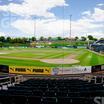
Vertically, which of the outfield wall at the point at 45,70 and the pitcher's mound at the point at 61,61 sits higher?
the pitcher's mound at the point at 61,61

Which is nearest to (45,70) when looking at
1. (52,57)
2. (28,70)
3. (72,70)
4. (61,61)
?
(28,70)

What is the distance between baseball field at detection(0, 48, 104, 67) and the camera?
117ft

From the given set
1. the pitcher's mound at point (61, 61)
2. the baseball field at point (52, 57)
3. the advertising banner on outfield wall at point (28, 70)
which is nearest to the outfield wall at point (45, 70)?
the advertising banner on outfield wall at point (28, 70)

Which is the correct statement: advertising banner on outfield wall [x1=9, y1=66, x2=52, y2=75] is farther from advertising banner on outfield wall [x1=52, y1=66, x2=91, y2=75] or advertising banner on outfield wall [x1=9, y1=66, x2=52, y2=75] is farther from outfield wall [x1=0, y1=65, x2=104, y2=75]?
advertising banner on outfield wall [x1=52, y1=66, x2=91, y2=75]

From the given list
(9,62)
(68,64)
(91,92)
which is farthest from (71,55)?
(91,92)

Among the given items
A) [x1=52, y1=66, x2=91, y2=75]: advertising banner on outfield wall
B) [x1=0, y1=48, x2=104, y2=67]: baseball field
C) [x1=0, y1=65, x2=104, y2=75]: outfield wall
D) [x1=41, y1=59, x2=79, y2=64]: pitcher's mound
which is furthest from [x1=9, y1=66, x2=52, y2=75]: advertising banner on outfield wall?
[x1=41, y1=59, x2=79, y2=64]: pitcher's mound

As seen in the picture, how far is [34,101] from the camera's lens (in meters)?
10.7

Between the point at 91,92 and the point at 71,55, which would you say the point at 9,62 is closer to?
the point at 71,55

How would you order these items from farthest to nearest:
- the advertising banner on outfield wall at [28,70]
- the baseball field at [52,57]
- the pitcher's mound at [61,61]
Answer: the baseball field at [52,57], the pitcher's mound at [61,61], the advertising banner on outfield wall at [28,70]

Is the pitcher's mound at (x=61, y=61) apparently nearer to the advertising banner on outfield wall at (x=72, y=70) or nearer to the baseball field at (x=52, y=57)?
the baseball field at (x=52, y=57)

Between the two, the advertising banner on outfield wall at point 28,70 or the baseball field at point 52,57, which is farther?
the baseball field at point 52,57

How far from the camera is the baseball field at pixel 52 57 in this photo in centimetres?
3581

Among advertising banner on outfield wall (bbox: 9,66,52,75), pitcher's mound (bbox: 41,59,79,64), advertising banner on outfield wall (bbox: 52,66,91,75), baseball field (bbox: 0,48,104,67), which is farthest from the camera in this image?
baseball field (bbox: 0,48,104,67)

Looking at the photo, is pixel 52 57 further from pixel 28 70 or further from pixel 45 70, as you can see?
pixel 28 70
